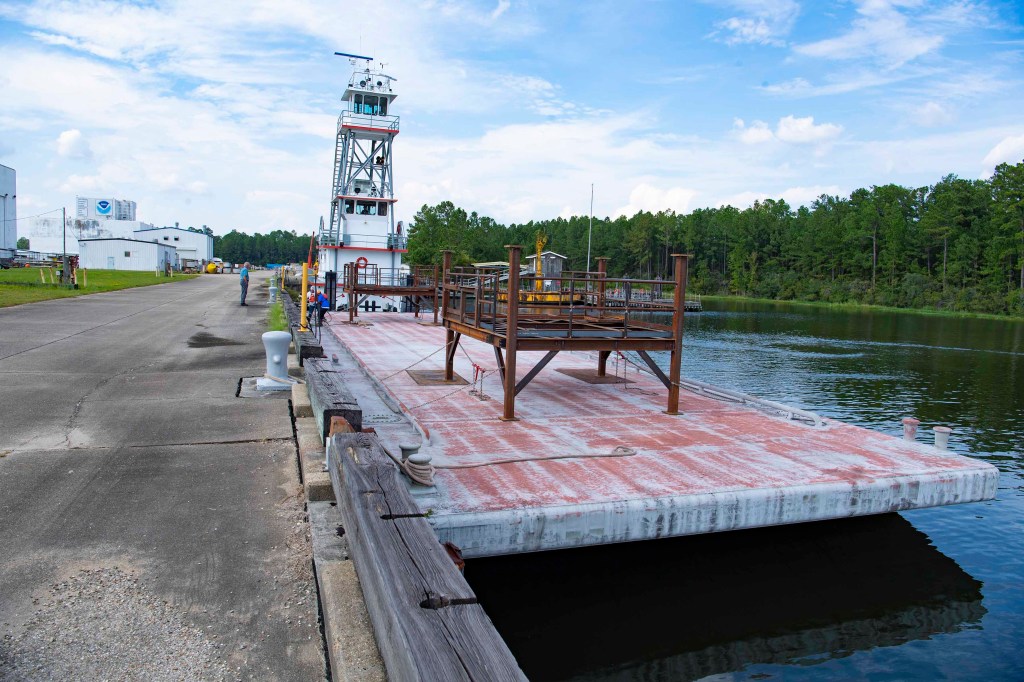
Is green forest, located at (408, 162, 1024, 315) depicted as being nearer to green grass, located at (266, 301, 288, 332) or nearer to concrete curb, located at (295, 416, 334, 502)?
green grass, located at (266, 301, 288, 332)

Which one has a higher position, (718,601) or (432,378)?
(432,378)

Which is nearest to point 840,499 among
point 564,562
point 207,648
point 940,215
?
point 564,562

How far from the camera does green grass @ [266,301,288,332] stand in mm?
20083

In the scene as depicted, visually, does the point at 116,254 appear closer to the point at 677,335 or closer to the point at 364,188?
the point at 364,188

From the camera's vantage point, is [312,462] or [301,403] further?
[301,403]

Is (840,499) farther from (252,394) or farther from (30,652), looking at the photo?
(252,394)

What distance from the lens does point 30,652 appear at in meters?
3.86

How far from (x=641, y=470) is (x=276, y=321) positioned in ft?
57.8

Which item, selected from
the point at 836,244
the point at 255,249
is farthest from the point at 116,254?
the point at 255,249

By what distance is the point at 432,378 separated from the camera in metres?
13.1

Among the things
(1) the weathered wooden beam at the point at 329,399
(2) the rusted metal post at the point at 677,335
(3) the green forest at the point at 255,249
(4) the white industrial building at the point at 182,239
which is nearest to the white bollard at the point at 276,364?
(1) the weathered wooden beam at the point at 329,399

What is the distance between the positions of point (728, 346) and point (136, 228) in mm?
106012

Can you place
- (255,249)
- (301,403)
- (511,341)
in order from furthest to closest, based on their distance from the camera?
1. (255,249)
2. (511,341)
3. (301,403)

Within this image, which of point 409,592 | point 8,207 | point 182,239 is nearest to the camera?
point 409,592
